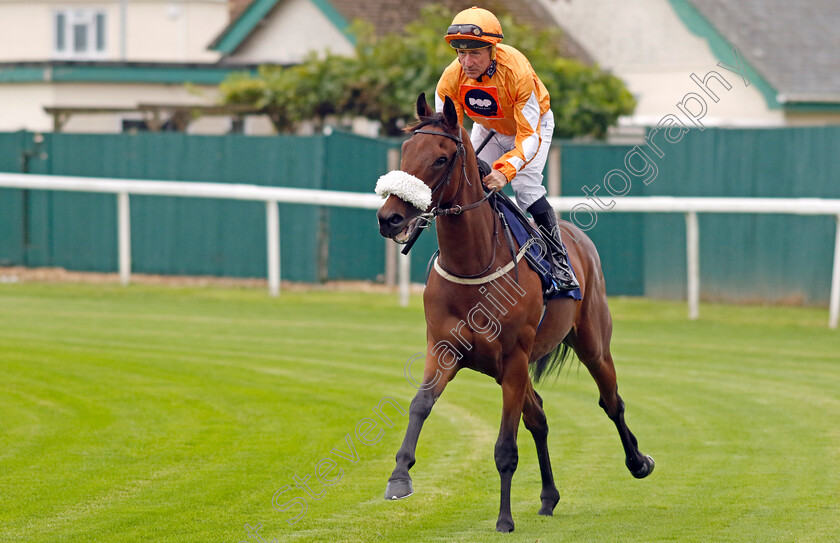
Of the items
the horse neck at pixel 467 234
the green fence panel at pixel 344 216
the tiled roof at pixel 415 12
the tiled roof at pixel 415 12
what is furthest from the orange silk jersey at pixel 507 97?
the tiled roof at pixel 415 12

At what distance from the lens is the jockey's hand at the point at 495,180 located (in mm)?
6004

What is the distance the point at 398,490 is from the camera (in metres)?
5.45

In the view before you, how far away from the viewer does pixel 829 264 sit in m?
14.2

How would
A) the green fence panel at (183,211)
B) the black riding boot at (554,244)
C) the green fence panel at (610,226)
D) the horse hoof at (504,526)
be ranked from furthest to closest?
1. the green fence panel at (183,211)
2. the green fence panel at (610,226)
3. the black riding boot at (554,244)
4. the horse hoof at (504,526)

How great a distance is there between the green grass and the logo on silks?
1.95 meters

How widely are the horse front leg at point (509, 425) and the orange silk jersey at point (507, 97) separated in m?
0.93

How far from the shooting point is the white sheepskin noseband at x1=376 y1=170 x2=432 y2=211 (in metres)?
5.29

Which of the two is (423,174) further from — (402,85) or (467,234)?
(402,85)

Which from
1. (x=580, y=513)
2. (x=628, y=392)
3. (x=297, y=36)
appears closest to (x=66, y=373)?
(x=628, y=392)

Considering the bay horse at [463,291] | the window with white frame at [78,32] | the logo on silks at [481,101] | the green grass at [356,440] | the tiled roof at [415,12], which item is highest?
the window with white frame at [78,32]

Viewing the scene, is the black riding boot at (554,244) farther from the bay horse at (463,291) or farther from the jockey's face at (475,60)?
the jockey's face at (475,60)

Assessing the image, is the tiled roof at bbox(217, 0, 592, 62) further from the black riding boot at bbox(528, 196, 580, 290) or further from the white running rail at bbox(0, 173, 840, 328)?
the black riding boot at bbox(528, 196, 580, 290)

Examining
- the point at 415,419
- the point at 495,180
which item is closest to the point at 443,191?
the point at 495,180

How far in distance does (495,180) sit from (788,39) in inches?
620
